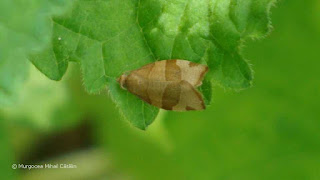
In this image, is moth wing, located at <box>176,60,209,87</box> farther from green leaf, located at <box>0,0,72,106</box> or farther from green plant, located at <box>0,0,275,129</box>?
green leaf, located at <box>0,0,72,106</box>

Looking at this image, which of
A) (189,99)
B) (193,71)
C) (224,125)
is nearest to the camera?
(193,71)

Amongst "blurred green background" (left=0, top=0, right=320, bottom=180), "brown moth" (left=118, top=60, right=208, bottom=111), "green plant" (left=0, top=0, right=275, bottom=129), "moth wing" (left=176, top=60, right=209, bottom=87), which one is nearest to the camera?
"green plant" (left=0, top=0, right=275, bottom=129)

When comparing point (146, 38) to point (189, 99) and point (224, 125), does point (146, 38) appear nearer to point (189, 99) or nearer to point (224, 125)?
point (189, 99)

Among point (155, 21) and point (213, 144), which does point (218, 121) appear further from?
point (155, 21)

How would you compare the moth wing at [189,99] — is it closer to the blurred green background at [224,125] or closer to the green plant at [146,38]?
the green plant at [146,38]

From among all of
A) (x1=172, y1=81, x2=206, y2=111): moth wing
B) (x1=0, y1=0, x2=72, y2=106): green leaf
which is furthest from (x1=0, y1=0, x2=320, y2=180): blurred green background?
(x1=0, y1=0, x2=72, y2=106): green leaf

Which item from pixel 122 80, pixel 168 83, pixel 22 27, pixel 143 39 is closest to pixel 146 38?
pixel 143 39

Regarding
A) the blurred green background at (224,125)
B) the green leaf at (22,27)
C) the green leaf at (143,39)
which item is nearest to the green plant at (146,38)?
the green leaf at (143,39)
